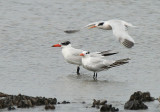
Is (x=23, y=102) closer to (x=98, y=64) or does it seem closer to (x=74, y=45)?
(x=98, y=64)

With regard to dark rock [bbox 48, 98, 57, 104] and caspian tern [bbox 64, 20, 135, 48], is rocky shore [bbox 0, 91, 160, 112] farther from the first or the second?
caspian tern [bbox 64, 20, 135, 48]

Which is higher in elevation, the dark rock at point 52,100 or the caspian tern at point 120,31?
the caspian tern at point 120,31

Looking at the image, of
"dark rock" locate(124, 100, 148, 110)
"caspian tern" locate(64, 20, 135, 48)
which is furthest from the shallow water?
"caspian tern" locate(64, 20, 135, 48)

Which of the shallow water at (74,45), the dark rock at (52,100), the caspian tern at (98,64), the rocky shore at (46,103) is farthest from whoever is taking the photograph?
the caspian tern at (98,64)

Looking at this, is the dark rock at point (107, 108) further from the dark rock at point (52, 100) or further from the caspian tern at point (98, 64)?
the caspian tern at point (98, 64)

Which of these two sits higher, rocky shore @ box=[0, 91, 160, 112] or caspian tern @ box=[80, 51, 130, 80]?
caspian tern @ box=[80, 51, 130, 80]

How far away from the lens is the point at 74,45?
13789mm

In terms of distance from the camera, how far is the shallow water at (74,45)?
9.29m

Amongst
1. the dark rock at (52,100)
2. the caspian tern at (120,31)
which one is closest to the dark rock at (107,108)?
the dark rock at (52,100)

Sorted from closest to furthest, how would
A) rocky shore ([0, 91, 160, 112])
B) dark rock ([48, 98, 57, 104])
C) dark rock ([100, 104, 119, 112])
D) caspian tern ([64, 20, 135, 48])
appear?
dark rock ([100, 104, 119, 112]), rocky shore ([0, 91, 160, 112]), dark rock ([48, 98, 57, 104]), caspian tern ([64, 20, 135, 48])

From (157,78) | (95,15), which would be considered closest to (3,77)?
(157,78)

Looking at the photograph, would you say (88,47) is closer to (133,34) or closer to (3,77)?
(133,34)

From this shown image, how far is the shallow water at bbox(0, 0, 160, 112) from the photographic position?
30.5 ft

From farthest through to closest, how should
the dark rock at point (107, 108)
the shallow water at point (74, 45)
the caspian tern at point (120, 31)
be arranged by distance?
the caspian tern at point (120, 31) → the shallow water at point (74, 45) → the dark rock at point (107, 108)
